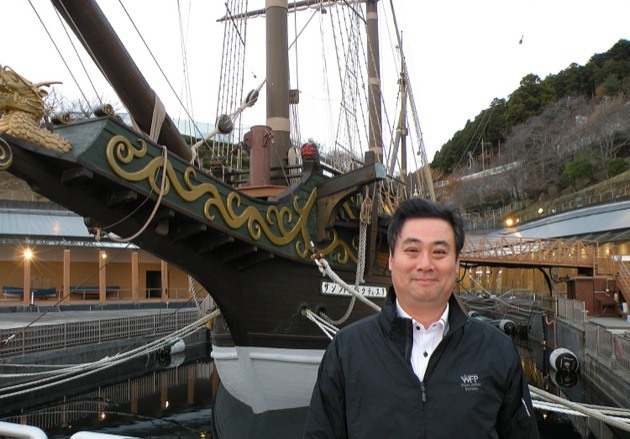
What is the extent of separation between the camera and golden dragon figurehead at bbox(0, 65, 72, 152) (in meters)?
4.02

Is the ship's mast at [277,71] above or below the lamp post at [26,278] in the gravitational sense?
above

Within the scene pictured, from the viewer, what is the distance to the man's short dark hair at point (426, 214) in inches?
60.4

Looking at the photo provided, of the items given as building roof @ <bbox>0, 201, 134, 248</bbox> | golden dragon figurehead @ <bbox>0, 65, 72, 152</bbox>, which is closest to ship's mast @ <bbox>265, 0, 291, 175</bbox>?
golden dragon figurehead @ <bbox>0, 65, 72, 152</bbox>

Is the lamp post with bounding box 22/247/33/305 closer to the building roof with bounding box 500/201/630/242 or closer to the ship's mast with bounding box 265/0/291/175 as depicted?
the ship's mast with bounding box 265/0/291/175

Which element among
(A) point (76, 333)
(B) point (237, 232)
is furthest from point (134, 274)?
(B) point (237, 232)

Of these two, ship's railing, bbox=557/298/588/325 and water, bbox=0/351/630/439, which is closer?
water, bbox=0/351/630/439

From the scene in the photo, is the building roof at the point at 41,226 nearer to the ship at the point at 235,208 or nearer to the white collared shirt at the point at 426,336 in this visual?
the ship at the point at 235,208

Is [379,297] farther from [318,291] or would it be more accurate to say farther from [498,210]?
[498,210]

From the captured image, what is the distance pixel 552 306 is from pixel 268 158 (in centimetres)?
1211

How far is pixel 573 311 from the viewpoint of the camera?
521 inches

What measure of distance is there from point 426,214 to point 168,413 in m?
9.13

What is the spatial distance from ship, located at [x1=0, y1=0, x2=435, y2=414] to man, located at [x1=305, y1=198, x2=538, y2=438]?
3.57 metres

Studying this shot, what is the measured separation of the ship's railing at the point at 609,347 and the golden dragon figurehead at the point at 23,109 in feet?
26.9

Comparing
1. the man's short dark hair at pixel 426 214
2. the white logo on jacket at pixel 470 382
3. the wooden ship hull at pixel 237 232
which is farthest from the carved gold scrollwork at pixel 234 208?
the white logo on jacket at pixel 470 382
